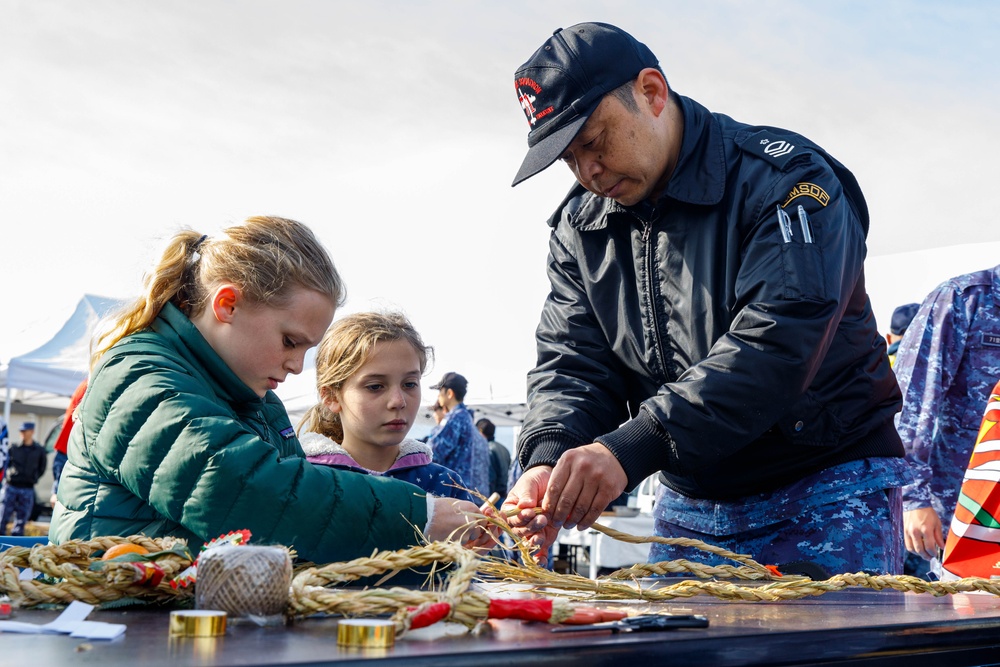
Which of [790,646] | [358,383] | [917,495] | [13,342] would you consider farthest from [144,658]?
[13,342]

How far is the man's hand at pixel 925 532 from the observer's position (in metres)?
3.57

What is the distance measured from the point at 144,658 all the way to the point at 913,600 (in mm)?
1166

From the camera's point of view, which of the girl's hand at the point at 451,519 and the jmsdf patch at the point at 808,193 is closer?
the girl's hand at the point at 451,519

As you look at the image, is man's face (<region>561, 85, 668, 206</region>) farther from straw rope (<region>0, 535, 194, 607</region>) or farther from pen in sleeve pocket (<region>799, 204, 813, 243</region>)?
straw rope (<region>0, 535, 194, 607</region>)

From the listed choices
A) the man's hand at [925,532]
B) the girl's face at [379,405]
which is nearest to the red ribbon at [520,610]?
the girl's face at [379,405]

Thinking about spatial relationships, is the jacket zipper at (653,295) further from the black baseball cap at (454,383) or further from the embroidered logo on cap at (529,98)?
the black baseball cap at (454,383)

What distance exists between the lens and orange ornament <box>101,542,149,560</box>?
1.10m

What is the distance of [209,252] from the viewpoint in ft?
7.05

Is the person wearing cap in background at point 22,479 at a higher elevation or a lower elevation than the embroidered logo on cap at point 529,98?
lower

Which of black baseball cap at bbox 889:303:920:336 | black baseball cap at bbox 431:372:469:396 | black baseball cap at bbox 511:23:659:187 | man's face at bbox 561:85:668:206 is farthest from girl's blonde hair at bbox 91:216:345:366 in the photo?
black baseball cap at bbox 431:372:469:396

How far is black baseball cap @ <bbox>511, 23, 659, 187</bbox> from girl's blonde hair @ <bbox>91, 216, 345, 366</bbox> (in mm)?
516

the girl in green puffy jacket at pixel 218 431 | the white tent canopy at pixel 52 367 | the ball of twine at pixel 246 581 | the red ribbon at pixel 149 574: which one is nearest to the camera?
the ball of twine at pixel 246 581

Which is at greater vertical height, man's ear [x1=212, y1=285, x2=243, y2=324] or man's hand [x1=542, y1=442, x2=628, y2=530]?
man's ear [x1=212, y1=285, x2=243, y2=324]

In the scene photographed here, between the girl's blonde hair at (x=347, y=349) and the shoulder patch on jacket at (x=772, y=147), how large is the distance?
1580 mm
